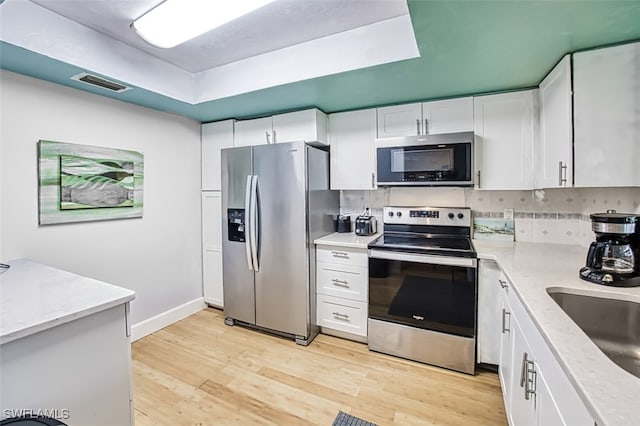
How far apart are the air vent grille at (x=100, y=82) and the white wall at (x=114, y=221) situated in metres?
0.26

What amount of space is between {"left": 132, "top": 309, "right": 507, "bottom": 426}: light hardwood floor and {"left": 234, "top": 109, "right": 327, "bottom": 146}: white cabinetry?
6.34 ft

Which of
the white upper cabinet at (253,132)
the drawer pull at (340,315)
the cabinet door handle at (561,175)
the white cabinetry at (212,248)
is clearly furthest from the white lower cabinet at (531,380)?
the white cabinetry at (212,248)

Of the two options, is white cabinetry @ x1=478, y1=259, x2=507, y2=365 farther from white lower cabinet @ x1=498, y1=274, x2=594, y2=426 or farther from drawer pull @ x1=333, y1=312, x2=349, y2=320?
drawer pull @ x1=333, y1=312, x2=349, y2=320

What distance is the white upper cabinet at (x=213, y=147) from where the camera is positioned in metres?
3.16

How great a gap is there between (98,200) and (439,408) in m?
2.97

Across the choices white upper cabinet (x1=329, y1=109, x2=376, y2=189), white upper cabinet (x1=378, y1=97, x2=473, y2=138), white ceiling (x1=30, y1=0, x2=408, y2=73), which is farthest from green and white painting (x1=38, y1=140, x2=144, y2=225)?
white upper cabinet (x1=378, y1=97, x2=473, y2=138)

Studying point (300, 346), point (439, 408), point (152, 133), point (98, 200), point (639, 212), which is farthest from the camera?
point (152, 133)

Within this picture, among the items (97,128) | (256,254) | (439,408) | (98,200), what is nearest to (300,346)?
(256,254)

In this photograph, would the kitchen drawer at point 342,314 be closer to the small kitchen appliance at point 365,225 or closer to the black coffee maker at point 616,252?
the small kitchen appliance at point 365,225

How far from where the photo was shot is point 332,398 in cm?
191

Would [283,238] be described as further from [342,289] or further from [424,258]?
[424,258]

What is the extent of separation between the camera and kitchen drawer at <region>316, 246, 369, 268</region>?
2.48 metres

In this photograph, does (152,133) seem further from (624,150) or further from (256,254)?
(624,150)

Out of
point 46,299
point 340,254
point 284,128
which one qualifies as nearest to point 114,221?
point 46,299
